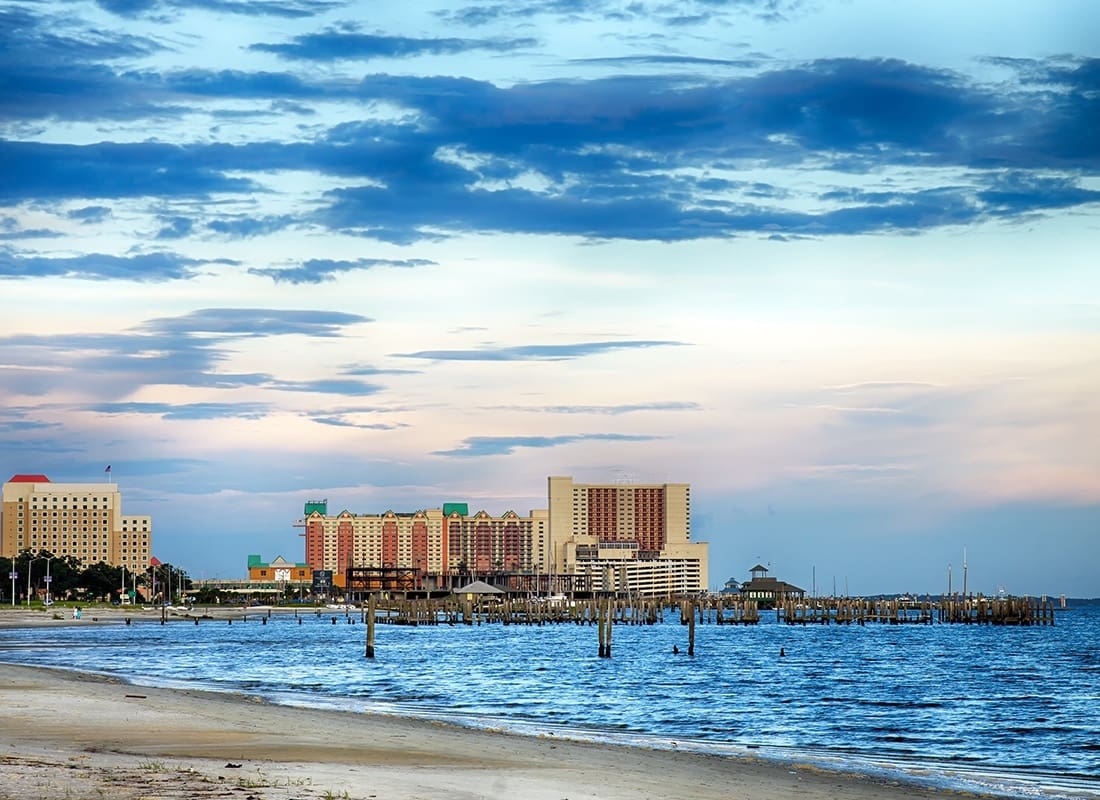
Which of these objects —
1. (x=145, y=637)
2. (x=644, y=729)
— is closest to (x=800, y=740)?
(x=644, y=729)

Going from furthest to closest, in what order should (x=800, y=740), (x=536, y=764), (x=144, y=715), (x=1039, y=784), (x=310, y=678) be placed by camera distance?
(x=310, y=678)
(x=800, y=740)
(x=144, y=715)
(x=1039, y=784)
(x=536, y=764)

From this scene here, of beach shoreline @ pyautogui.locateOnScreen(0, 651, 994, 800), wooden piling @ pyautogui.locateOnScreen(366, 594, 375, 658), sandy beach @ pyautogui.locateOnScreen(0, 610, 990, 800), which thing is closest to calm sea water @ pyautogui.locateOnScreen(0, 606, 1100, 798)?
wooden piling @ pyautogui.locateOnScreen(366, 594, 375, 658)

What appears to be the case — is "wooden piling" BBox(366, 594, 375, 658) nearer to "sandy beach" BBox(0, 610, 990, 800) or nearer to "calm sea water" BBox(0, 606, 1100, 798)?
"calm sea water" BBox(0, 606, 1100, 798)

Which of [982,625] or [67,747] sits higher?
[67,747]

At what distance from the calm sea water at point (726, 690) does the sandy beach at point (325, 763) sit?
160 inches

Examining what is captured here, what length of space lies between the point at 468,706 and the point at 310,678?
17.9m

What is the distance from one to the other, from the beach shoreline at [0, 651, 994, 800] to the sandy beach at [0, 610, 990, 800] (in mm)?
41

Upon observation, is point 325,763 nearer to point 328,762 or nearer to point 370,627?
point 328,762

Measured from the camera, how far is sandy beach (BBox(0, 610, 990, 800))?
2122 centimetres

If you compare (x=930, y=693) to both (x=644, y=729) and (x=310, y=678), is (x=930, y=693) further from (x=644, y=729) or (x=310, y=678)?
(x=310, y=678)

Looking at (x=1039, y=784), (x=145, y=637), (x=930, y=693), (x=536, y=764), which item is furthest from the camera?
(x=145, y=637)

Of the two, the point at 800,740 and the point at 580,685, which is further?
the point at 580,685

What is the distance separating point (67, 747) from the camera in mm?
26359

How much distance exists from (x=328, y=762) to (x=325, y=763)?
0.26 m
